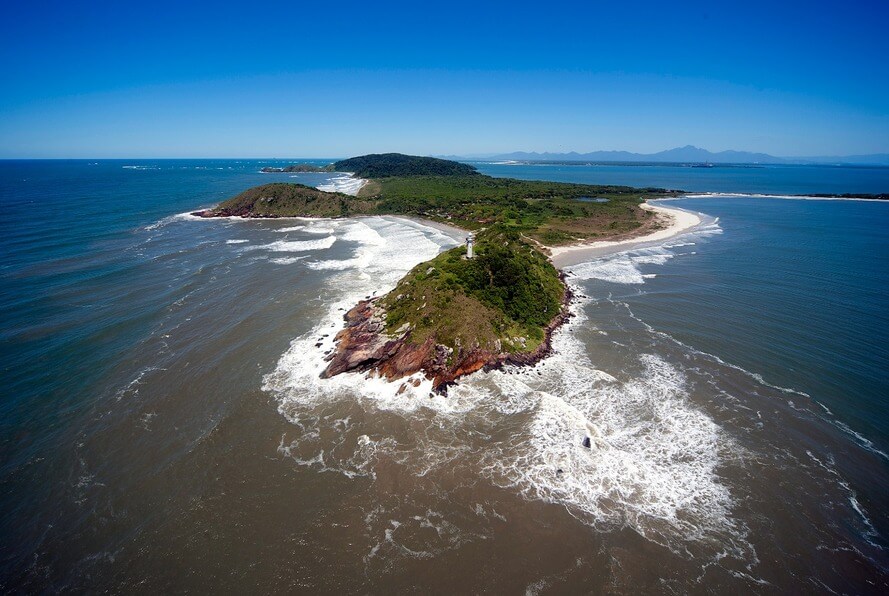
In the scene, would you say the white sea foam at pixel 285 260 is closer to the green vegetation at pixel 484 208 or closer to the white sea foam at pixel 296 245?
the white sea foam at pixel 296 245

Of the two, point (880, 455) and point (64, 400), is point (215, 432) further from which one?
point (880, 455)

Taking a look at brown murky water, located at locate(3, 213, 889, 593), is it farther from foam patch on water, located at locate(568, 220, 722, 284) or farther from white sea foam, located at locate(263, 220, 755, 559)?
foam patch on water, located at locate(568, 220, 722, 284)

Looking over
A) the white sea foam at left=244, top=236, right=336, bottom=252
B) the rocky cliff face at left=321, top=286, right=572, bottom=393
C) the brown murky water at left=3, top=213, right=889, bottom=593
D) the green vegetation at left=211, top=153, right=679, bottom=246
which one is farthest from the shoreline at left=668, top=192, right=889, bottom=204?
the brown murky water at left=3, top=213, right=889, bottom=593

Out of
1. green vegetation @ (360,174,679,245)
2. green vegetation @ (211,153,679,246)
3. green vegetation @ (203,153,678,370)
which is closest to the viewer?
green vegetation @ (203,153,678,370)

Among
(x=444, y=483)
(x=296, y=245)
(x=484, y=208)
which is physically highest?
(x=484, y=208)

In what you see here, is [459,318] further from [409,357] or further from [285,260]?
[285,260]

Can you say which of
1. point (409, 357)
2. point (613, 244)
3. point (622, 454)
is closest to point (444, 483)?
point (622, 454)

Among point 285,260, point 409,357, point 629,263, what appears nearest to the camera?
point 409,357

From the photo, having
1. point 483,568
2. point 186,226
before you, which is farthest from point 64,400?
point 186,226
